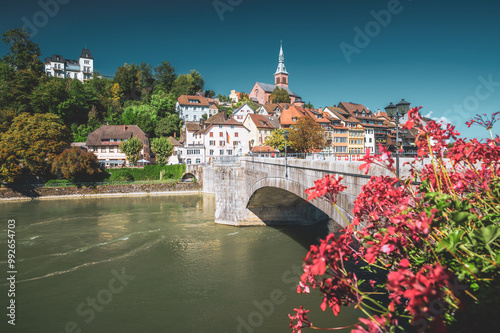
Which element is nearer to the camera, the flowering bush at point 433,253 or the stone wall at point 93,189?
the flowering bush at point 433,253

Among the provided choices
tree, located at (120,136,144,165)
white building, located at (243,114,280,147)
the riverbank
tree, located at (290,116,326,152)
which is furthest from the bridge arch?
tree, located at (120,136,144,165)

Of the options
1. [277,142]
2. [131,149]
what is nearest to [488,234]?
[277,142]

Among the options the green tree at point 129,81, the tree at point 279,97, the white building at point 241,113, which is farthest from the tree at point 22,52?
the tree at point 279,97

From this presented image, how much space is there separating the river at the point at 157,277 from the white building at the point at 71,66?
279 feet

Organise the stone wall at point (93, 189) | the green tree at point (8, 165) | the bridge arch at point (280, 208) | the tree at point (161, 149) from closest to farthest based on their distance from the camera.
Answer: the bridge arch at point (280, 208)
the green tree at point (8, 165)
the stone wall at point (93, 189)
the tree at point (161, 149)

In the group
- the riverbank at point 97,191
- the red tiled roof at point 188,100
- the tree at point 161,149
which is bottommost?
the riverbank at point 97,191

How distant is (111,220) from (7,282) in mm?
→ 13764

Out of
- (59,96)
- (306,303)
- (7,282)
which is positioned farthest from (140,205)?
(59,96)

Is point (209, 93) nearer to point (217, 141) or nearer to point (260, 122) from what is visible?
point (260, 122)

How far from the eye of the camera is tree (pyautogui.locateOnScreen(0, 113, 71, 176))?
4053cm

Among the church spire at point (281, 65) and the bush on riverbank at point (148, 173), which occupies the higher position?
the church spire at point (281, 65)

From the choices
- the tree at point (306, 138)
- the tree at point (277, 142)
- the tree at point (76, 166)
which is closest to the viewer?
the tree at point (306, 138)

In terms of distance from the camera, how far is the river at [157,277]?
424 inches

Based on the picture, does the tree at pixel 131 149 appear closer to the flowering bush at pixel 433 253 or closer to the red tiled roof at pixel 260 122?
the red tiled roof at pixel 260 122
